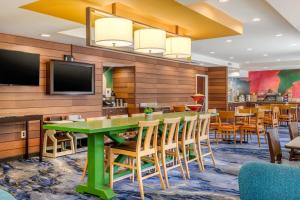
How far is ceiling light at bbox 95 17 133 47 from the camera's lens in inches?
143

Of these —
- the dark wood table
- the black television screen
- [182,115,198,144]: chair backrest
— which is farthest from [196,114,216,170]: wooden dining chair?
the black television screen

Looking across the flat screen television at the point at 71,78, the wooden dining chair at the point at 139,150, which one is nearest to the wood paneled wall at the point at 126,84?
the flat screen television at the point at 71,78

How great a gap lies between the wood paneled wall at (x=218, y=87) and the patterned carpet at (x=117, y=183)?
6121 millimetres

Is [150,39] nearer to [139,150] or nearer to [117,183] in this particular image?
[139,150]

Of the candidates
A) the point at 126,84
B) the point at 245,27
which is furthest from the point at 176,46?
the point at 126,84

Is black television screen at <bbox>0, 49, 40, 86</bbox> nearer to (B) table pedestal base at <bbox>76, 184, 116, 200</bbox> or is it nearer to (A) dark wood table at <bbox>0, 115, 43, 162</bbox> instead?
(A) dark wood table at <bbox>0, 115, 43, 162</bbox>

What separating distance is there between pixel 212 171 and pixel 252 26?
323 centimetres

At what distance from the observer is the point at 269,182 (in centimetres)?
144

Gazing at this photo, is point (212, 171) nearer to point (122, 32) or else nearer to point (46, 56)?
point (122, 32)

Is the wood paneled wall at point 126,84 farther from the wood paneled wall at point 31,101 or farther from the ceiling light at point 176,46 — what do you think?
the ceiling light at point 176,46

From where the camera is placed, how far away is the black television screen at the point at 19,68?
5277 mm

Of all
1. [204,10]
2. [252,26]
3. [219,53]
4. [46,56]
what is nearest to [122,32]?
[204,10]

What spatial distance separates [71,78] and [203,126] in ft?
10.3

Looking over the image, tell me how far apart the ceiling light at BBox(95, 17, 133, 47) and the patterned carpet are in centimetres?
193
